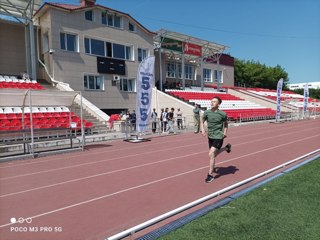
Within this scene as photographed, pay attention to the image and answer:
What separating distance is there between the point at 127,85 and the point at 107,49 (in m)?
3.95

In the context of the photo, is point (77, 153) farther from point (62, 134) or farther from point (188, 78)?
point (188, 78)

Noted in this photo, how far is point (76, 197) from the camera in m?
5.79

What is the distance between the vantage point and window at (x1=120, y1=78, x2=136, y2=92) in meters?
28.7

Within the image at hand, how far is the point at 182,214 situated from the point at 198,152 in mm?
6576

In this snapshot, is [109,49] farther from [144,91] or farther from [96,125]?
[144,91]

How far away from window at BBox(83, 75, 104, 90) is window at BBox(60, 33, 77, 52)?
2636 millimetres

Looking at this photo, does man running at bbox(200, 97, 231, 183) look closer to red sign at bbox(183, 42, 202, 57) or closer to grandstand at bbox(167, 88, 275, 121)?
grandstand at bbox(167, 88, 275, 121)

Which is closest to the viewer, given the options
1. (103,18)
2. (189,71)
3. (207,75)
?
(103,18)

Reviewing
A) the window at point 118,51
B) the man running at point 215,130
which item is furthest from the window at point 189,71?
Answer: the man running at point 215,130

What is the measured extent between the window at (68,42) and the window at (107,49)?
3.37 ft

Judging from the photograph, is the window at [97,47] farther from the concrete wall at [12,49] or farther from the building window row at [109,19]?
the concrete wall at [12,49]

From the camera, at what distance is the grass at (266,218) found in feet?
12.3

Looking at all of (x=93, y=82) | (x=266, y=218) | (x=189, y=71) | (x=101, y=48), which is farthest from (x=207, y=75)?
(x=266, y=218)

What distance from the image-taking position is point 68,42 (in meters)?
24.8
